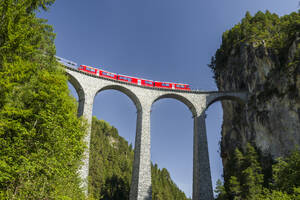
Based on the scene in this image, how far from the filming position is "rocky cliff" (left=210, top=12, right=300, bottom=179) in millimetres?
28438

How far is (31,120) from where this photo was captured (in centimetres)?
1548

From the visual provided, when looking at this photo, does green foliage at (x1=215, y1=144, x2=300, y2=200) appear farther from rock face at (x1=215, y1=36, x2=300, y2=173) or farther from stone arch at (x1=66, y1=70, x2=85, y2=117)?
stone arch at (x1=66, y1=70, x2=85, y2=117)

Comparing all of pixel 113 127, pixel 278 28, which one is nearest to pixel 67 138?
pixel 278 28

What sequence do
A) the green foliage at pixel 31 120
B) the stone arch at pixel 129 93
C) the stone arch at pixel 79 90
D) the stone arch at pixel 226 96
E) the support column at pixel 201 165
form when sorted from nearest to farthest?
the green foliage at pixel 31 120 < the support column at pixel 201 165 < the stone arch at pixel 79 90 < the stone arch at pixel 129 93 < the stone arch at pixel 226 96

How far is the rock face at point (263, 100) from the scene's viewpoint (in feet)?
92.0

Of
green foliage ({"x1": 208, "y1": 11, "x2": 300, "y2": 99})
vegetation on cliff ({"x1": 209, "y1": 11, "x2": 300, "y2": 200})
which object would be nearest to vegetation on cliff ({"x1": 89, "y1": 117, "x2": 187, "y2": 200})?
vegetation on cliff ({"x1": 209, "y1": 11, "x2": 300, "y2": 200})

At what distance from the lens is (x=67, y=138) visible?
51.5 feet

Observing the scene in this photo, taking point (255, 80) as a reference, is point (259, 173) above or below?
below

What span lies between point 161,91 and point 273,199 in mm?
19987

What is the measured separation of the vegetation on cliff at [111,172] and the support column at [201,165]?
27.1 m

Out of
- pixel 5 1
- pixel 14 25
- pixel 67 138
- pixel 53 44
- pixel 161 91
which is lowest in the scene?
pixel 67 138

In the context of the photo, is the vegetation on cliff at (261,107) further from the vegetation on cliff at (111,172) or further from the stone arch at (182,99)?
the vegetation on cliff at (111,172)

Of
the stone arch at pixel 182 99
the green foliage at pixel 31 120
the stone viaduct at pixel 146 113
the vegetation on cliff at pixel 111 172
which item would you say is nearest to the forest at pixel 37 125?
the green foliage at pixel 31 120

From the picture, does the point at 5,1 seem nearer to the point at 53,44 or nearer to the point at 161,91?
the point at 53,44
